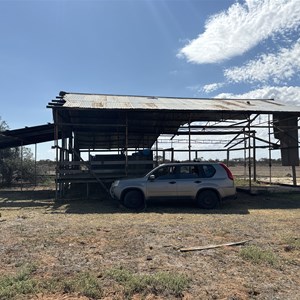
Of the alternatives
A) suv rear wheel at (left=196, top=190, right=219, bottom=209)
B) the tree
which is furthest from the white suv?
the tree

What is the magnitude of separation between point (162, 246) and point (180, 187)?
503cm

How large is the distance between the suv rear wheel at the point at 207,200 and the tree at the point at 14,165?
46.5 ft

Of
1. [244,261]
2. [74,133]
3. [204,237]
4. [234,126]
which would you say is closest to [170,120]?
[234,126]

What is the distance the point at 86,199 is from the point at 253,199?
671cm

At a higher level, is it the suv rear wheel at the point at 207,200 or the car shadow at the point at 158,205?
the suv rear wheel at the point at 207,200

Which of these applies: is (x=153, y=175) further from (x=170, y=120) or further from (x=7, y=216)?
(x=170, y=120)

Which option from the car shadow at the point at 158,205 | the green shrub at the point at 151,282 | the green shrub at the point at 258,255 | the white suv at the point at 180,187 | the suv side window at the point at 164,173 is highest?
the suv side window at the point at 164,173

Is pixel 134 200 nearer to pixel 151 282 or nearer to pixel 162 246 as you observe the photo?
pixel 162 246

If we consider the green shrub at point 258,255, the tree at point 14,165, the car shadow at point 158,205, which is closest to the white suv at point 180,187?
the car shadow at point 158,205

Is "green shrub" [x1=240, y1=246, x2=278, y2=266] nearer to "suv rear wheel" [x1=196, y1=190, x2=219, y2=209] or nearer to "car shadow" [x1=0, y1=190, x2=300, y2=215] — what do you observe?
"car shadow" [x1=0, y1=190, x2=300, y2=215]

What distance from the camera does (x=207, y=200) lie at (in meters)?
11.3

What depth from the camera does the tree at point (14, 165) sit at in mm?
22406

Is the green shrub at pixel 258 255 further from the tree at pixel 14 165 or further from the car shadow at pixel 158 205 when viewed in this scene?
the tree at pixel 14 165

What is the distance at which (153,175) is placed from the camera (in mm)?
11336
